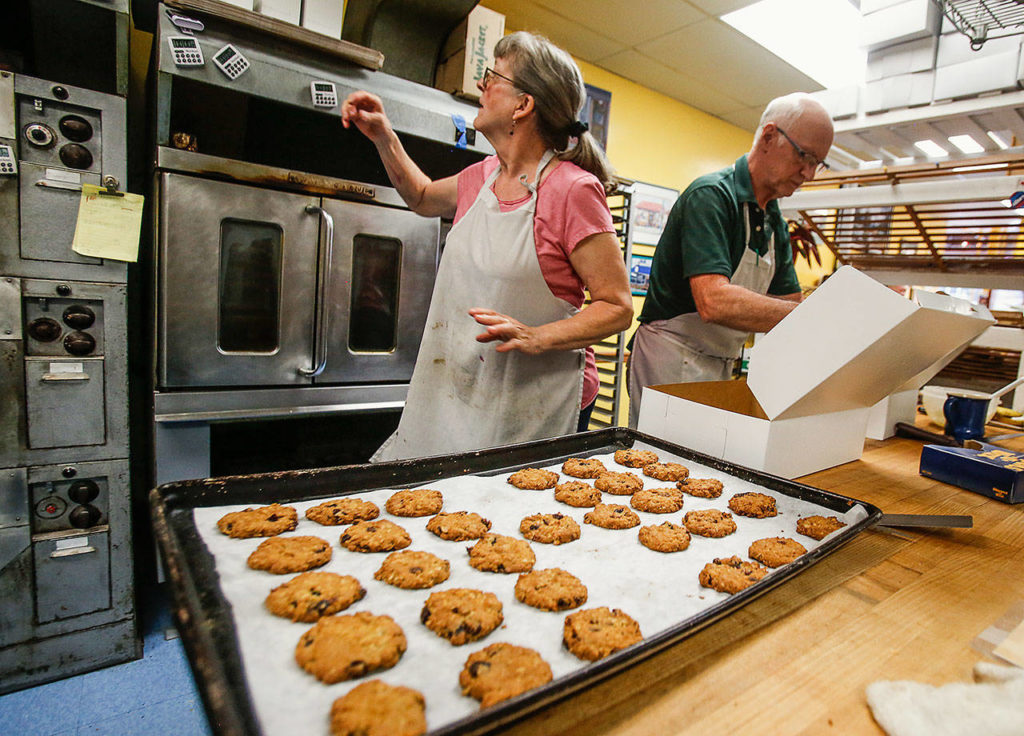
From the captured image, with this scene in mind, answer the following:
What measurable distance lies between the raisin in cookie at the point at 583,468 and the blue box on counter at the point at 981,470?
876mm

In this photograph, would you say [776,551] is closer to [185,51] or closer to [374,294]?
[374,294]

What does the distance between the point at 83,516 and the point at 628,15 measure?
3.82 metres

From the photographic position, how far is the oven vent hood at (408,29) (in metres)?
2.33

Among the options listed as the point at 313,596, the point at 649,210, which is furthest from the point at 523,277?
the point at 649,210

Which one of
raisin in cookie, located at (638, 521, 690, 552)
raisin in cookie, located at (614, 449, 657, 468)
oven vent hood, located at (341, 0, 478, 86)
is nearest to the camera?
raisin in cookie, located at (638, 521, 690, 552)

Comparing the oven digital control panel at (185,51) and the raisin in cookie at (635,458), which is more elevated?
the oven digital control panel at (185,51)

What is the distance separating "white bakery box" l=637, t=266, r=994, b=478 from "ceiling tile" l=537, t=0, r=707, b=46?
2.77 m

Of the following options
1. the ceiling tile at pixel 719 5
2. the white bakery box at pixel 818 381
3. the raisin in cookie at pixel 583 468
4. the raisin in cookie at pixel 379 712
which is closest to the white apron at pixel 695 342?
the white bakery box at pixel 818 381

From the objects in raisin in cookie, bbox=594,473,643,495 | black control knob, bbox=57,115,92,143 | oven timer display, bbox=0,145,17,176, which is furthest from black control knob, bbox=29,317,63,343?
raisin in cookie, bbox=594,473,643,495

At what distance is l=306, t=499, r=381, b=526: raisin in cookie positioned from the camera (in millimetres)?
978

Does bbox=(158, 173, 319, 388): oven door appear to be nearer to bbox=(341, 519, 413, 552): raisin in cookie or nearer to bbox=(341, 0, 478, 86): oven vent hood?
bbox=(341, 0, 478, 86): oven vent hood

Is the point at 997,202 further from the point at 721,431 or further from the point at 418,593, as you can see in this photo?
the point at 418,593

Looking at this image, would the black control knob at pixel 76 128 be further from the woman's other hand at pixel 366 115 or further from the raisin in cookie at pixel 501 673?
the raisin in cookie at pixel 501 673

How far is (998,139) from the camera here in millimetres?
2227
